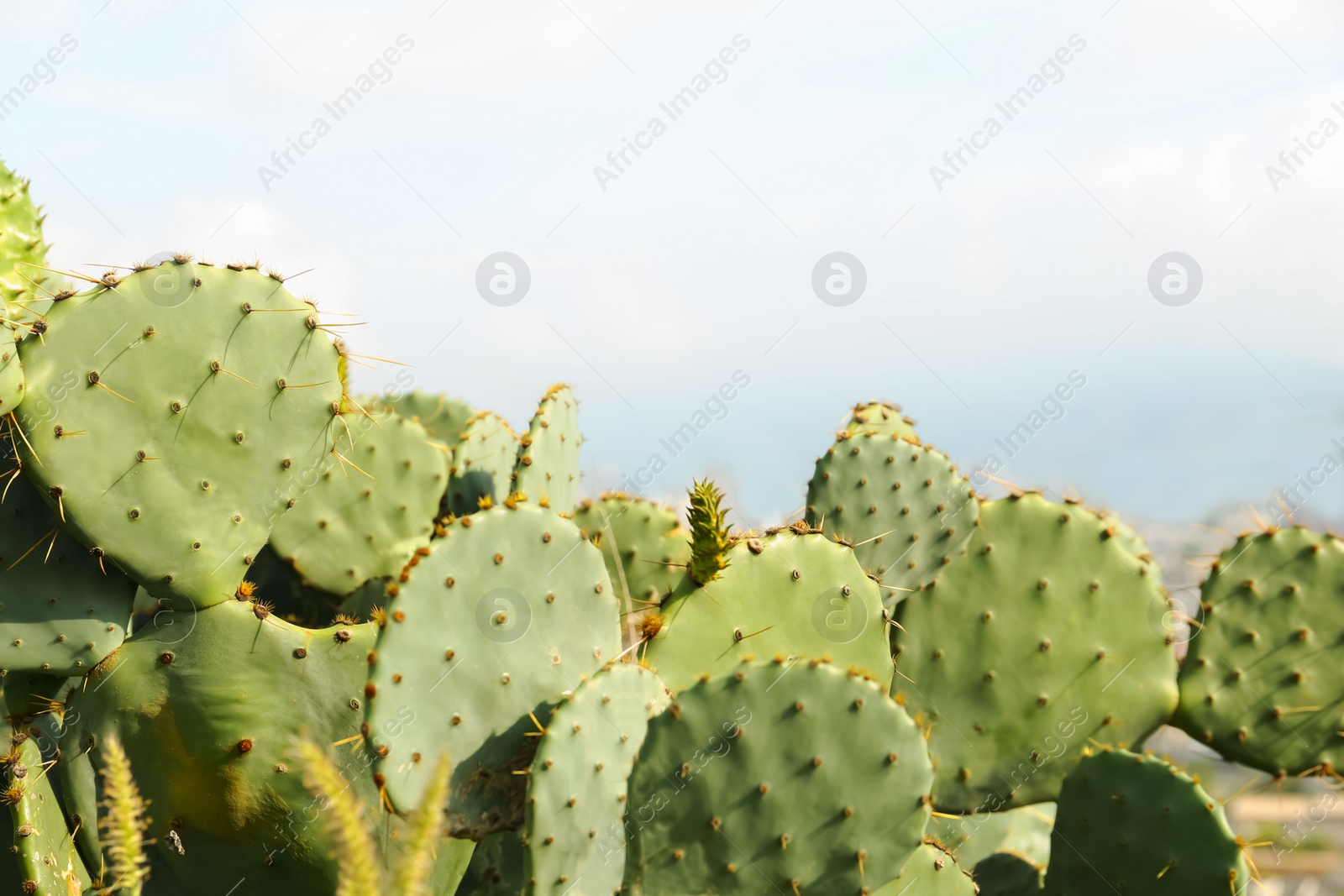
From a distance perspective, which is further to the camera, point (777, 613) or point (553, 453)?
point (553, 453)

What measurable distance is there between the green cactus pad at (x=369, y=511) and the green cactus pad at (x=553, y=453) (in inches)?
18.3

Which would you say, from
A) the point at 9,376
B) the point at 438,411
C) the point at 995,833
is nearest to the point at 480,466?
the point at 438,411

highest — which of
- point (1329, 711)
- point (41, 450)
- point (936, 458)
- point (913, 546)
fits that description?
point (1329, 711)

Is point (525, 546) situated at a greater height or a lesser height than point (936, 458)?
lesser

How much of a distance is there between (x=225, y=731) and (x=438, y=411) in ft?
6.69

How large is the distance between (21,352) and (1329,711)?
10.9ft

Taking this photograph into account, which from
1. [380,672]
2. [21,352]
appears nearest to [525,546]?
[380,672]

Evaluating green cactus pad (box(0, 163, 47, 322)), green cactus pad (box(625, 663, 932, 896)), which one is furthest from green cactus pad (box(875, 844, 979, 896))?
green cactus pad (box(0, 163, 47, 322))

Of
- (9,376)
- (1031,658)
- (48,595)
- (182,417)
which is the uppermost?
(1031,658)

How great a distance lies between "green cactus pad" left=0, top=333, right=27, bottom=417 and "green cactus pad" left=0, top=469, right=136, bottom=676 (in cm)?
29

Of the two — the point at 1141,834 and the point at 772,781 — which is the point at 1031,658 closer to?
the point at 1141,834

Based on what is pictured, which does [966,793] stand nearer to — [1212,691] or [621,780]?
[1212,691]

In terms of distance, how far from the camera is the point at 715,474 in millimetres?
2496

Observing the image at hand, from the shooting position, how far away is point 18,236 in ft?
11.2
